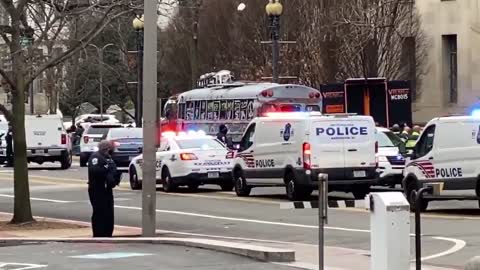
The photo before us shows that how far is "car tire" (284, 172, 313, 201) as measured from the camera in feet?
77.8

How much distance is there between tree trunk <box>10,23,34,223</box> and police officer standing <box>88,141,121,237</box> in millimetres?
2980

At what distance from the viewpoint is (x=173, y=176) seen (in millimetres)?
27641

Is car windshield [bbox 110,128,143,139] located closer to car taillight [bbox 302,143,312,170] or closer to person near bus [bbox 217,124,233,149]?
person near bus [bbox 217,124,233,149]

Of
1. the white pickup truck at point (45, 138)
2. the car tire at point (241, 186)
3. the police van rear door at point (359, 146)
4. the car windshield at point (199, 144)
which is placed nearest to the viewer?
the police van rear door at point (359, 146)

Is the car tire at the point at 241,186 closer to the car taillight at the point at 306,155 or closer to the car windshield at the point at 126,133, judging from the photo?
the car taillight at the point at 306,155

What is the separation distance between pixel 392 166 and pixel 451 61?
27657 millimetres

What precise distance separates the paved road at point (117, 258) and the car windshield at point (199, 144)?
463 inches

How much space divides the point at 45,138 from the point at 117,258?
28.3 metres

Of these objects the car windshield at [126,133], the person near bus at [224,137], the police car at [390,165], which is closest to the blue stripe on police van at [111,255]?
the police car at [390,165]

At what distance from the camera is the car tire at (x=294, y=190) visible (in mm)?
23703

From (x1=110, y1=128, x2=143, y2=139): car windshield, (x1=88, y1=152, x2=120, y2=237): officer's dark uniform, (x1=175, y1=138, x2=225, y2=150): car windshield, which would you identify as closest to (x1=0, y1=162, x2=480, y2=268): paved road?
(x1=175, y1=138, x2=225, y2=150): car windshield

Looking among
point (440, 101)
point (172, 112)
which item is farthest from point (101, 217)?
point (440, 101)

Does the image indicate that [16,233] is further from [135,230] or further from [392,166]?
[392,166]

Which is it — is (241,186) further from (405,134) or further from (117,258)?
(117,258)
